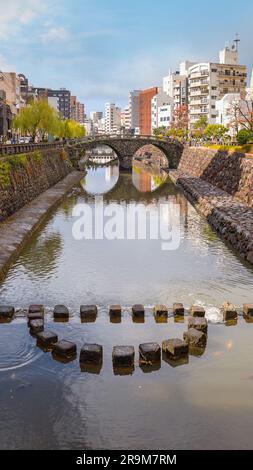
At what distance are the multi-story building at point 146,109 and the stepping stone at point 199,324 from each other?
14841cm

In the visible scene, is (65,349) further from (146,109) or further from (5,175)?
(146,109)

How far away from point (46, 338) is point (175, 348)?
3.23 m

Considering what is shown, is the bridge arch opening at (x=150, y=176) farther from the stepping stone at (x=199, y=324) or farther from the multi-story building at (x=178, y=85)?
the stepping stone at (x=199, y=324)

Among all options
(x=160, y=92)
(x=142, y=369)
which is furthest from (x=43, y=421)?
(x=160, y=92)

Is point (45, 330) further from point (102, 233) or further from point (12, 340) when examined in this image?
point (102, 233)

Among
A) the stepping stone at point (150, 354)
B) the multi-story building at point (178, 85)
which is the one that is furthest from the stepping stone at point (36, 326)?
the multi-story building at point (178, 85)

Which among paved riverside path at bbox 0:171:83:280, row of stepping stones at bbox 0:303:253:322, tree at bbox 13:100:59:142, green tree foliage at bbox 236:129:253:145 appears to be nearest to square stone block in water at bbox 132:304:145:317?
row of stepping stones at bbox 0:303:253:322

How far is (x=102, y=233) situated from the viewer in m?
29.4

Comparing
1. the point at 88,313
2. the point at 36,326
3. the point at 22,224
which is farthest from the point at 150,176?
the point at 36,326

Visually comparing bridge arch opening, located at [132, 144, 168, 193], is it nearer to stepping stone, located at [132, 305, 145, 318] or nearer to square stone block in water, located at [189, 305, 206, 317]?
stepping stone, located at [132, 305, 145, 318]

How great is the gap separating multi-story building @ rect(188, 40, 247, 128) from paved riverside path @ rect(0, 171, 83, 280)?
75.6 metres

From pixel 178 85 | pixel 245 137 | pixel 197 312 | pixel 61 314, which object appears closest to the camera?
pixel 197 312

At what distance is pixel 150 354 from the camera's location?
12.5 meters

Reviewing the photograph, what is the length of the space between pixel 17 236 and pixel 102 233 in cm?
550
